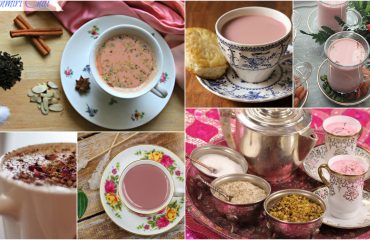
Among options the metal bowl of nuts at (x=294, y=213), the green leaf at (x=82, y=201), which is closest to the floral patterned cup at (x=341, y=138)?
the metal bowl of nuts at (x=294, y=213)

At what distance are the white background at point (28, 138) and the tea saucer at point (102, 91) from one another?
0.07 meters

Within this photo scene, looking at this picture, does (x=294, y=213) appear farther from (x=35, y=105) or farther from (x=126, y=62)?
(x=35, y=105)

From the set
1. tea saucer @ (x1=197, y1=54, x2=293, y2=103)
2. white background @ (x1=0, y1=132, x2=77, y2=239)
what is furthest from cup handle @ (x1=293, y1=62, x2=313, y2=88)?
white background @ (x1=0, y1=132, x2=77, y2=239)

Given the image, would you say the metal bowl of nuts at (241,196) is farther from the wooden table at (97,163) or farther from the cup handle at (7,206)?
the cup handle at (7,206)

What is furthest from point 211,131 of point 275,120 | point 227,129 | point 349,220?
point 349,220

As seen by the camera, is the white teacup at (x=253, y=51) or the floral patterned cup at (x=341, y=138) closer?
the white teacup at (x=253, y=51)

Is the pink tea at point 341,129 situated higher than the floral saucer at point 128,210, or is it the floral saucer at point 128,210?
the pink tea at point 341,129

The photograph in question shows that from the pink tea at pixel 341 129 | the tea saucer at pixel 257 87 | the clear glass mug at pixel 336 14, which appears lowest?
the pink tea at pixel 341 129

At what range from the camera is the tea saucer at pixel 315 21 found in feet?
5.90

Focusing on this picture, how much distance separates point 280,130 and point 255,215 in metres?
0.20

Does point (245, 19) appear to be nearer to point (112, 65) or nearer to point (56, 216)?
point (112, 65)

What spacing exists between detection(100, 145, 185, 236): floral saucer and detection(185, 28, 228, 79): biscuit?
0.20 metres

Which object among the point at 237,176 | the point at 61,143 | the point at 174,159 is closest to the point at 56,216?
the point at 61,143

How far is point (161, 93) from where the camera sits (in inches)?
71.7
